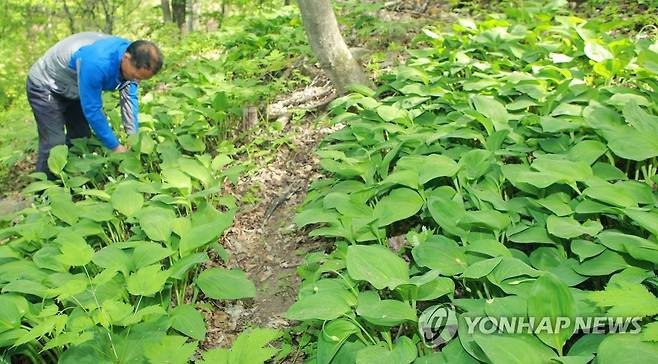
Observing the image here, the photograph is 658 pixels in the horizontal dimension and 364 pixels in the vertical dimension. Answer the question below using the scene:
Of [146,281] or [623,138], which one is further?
[623,138]

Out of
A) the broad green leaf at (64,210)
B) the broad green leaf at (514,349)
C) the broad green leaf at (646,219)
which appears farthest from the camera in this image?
the broad green leaf at (64,210)

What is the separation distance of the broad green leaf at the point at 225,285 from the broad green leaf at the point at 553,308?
1782 mm

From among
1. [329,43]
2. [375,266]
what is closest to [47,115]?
[329,43]

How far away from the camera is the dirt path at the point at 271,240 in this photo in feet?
11.9

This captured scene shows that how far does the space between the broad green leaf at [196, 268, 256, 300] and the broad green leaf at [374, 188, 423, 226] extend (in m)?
0.97

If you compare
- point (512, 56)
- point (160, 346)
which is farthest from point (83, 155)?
point (512, 56)

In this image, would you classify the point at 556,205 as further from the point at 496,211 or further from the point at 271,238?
the point at 271,238

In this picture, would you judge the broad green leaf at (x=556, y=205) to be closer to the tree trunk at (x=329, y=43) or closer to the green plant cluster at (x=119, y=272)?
the green plant cluster at (x=119, y=272)

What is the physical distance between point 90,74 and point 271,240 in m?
2.52

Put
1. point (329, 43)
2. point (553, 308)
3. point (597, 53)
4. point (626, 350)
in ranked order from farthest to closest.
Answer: point (329, 43) → point (597, 53) → point (553, 308) → point (626, 350)

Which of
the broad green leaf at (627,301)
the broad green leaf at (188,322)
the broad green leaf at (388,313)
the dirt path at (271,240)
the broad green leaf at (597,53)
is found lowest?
the dirt path at (271,240)

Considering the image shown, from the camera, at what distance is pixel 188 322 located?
3133 millimetres

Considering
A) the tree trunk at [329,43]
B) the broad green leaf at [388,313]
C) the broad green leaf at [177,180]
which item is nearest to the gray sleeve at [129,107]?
the broad green leaf at [177,180]

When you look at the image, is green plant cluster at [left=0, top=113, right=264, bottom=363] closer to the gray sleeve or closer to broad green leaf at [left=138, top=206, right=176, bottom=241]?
broad green leaf at [left=138, top=206, right=176, bottom=241]
